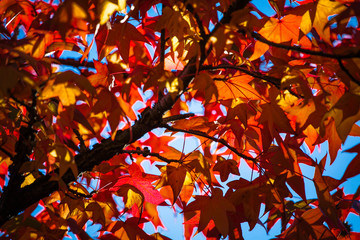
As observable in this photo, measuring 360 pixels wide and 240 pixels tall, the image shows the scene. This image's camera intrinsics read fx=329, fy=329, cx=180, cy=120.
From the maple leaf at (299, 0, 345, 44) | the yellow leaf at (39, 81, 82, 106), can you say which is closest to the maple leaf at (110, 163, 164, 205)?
the yellow leaf at (39, 81, 82, 106)

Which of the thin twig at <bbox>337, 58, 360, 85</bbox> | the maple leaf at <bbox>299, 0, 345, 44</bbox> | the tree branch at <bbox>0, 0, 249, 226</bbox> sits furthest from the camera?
the tree branch at <bbox>0, 0, 249, 226</bbox>

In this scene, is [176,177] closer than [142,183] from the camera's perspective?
Yes

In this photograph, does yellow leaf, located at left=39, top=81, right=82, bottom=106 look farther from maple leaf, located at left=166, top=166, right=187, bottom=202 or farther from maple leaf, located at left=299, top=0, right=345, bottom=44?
maple leaf, located at left=299, top=0, right=345, bottom=44

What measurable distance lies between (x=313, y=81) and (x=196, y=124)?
1.23 ft

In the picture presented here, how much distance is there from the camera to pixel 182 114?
3.11 ft

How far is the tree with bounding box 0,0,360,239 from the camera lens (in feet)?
2.30

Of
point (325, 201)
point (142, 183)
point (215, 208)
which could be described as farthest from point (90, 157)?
point (325, 201)

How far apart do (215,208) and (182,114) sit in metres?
0.28

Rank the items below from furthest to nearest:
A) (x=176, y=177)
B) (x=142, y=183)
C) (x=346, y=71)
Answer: (x=142, y=183)
(x=176, y=177)
(x=346, y=71)

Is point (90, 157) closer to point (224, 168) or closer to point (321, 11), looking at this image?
point (224, 168)

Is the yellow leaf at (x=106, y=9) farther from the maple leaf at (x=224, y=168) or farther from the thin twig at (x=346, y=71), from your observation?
the maple leaf at (x=224, y=168)

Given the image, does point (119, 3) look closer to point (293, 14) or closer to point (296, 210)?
point (293, 14)

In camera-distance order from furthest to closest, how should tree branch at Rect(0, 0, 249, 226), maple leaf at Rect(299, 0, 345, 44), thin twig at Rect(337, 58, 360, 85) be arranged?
1. tree branch at Rect(0, 0, 249, 226)
2. maple leaf at Rect(299, 0, 345, 44)
3. thin twig at Rect(337, 58, 360, 85)

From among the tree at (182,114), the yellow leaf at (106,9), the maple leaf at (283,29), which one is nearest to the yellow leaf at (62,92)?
the tree at (182,114)
